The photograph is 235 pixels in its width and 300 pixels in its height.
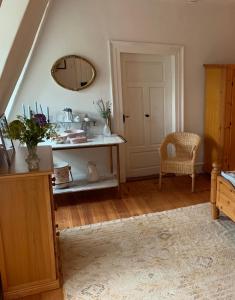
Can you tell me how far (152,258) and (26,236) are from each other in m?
1.09

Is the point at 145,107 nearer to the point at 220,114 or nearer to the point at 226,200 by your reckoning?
the point at 220,114

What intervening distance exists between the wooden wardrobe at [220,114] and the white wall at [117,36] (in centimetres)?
23

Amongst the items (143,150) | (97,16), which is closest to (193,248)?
(143,150)

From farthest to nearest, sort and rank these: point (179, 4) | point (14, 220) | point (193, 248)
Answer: point (179, 4) < point (193, 248) < point (14, 220)

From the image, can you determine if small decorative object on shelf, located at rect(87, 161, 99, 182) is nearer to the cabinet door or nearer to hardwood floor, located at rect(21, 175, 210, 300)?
hardwood floor, located at rect(21, 175, 210, 300)

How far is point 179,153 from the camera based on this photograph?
4164mm

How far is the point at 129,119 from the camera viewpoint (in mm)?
4184

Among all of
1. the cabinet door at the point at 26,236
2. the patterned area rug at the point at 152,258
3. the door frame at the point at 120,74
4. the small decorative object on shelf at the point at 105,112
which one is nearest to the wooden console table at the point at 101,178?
the small decorative object on shelf at the point at 105,112

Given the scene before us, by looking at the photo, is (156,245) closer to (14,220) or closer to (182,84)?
(14,220)

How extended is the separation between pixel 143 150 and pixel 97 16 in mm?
2085

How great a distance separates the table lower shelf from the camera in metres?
3.41

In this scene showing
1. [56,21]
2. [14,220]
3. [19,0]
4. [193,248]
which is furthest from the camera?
[56,21]

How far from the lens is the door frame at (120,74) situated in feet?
12.4

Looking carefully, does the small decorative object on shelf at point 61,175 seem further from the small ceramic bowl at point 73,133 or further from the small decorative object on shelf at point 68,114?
the small decorative object on shelf at point 68,114
